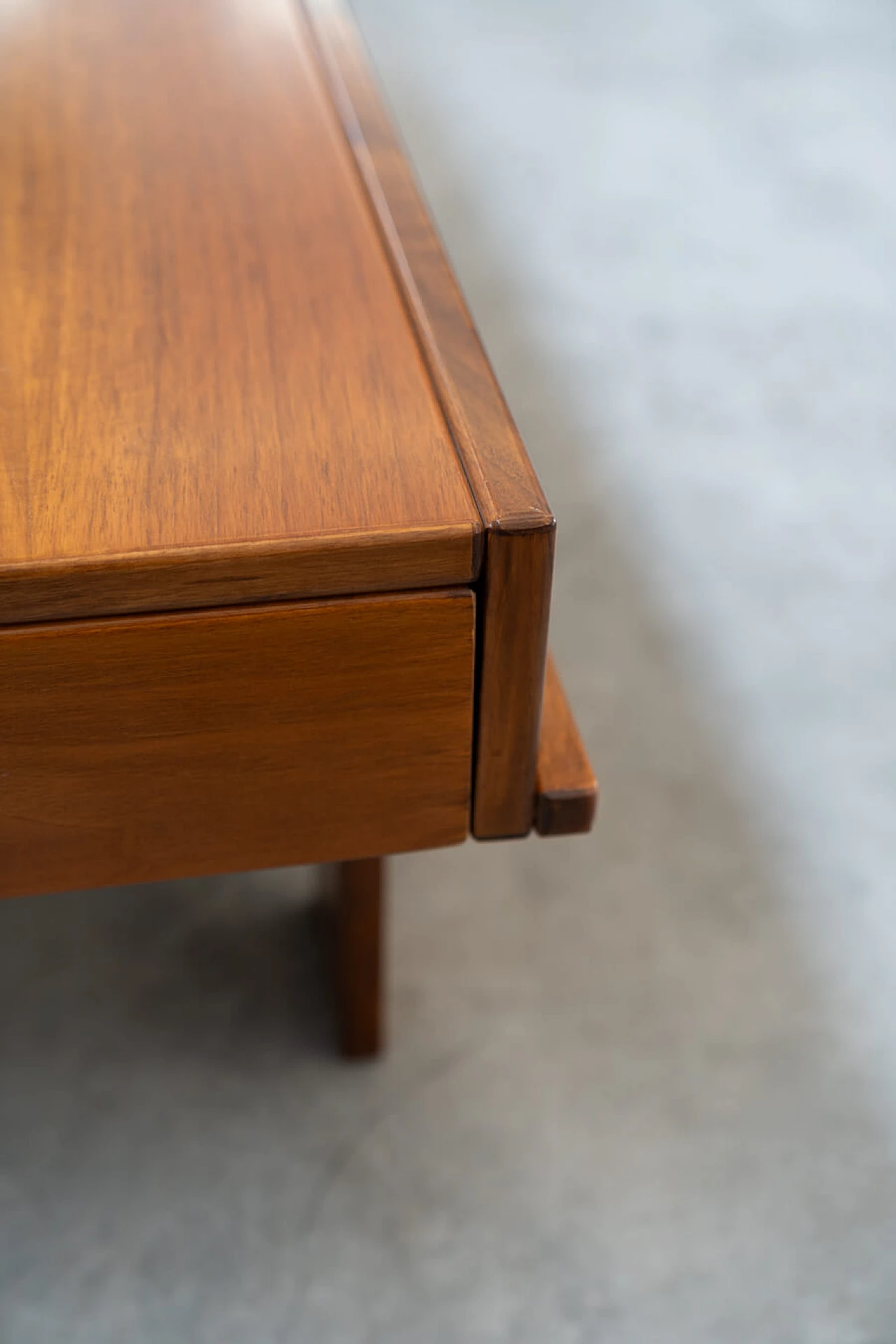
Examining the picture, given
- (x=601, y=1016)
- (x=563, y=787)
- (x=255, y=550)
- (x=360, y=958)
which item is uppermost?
(x=255, y=550)

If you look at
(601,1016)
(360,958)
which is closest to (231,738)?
(360,958)

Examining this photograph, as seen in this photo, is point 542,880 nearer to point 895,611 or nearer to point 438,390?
point 895,611

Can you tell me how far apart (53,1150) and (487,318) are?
133 centimetres

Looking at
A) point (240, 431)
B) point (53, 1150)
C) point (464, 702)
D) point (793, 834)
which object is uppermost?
point (240, 431)

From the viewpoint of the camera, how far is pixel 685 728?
1346 mm

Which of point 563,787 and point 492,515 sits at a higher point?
point 492,515

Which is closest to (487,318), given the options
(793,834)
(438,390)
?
(793,834)

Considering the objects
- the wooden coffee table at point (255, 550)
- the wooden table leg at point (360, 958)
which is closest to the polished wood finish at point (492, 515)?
the wooden coffee table at point (255, 550)

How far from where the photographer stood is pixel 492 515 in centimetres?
57

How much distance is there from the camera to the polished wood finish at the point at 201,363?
0.55 meters

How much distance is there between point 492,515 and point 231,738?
155 millimetres

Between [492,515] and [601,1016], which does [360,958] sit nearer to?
[601,1016]

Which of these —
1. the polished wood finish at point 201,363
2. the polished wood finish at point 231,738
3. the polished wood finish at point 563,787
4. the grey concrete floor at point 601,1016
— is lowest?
the grey concrete floor at point 601,1016

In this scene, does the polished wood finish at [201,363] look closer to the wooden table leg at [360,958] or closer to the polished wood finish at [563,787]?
the polished wood finish at [563,787]
